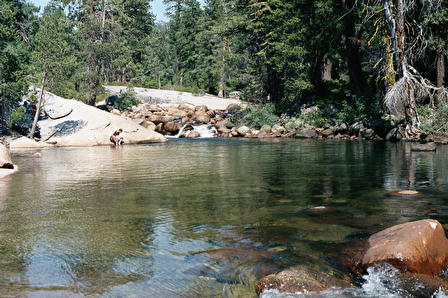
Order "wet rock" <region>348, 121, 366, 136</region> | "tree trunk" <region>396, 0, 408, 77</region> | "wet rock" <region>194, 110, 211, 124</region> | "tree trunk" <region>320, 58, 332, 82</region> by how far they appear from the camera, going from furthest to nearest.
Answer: "wet rock" <region>194, 110, 211, 124</region>, "tree trunk" <region>320, 58, 332, 82</region>, "wet rock" <region>348, 121, 366, 136</region>, "tree trunk" <region>396, 0, 408, 77</region>

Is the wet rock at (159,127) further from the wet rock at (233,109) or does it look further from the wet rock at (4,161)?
the wet rock at (4,161)

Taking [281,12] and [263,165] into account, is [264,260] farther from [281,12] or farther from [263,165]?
[281,12]

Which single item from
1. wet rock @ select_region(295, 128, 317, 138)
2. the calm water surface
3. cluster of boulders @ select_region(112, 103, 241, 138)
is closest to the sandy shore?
cluster of boulders @ select_region(112, 103, 241, 138)

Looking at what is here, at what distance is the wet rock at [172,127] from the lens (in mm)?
33125

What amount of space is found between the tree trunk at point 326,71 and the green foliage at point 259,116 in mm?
5104

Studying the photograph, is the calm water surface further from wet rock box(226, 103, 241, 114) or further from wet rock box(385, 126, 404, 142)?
wet rock box(226, 103, 241, 114)

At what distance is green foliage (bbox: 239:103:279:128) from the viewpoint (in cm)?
3288

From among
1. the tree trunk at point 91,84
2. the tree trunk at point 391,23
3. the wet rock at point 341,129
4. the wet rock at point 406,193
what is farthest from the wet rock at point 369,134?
the tree trunk at point 91,84

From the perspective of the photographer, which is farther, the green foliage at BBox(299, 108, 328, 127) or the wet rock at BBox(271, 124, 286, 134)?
the wet rock at BBox(271, 124, 286, 134)

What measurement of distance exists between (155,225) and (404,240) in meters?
3.76

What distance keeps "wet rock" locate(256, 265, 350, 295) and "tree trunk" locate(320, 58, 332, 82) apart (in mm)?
31726

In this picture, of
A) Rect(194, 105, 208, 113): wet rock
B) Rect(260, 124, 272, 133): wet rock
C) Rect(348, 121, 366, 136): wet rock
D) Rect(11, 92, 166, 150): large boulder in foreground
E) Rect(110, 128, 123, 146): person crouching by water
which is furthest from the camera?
Rect(194, 105, 208, 113): wet rock

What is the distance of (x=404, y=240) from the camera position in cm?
507

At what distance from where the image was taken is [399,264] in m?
4.84
